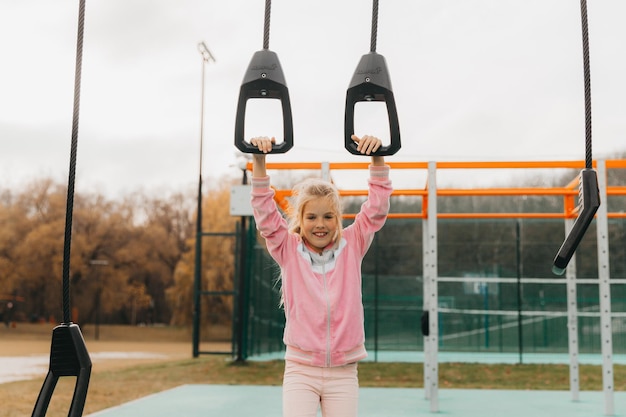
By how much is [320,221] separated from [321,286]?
0.74 ft

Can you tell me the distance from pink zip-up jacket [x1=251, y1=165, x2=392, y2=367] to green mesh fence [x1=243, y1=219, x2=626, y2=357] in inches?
443

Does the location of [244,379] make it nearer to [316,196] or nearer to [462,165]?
[462,165]

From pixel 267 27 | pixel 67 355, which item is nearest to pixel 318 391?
pixel 67 355

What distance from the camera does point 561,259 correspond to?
1.80 meters

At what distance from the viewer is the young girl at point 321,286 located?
2314 mm

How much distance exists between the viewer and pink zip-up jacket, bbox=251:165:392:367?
91.4 inches

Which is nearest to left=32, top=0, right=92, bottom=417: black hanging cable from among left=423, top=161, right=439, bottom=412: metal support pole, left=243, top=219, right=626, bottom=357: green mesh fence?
left=423, top=161, right=439, bottom=412: metal support pole

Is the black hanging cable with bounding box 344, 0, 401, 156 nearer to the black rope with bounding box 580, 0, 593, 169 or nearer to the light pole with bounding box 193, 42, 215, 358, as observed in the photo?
the black rope with bounding box 580, 0, 593, 169

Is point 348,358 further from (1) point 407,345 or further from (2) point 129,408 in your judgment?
(1) point 407,345

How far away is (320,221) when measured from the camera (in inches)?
95.3

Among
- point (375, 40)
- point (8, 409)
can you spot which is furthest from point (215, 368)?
point (375, 40)

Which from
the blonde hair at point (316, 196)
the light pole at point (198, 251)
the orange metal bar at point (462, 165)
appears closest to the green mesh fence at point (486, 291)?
the light pole at point (198, 251)

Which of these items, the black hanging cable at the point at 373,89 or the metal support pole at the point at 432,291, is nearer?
the black hanging cable at the point at 373,89

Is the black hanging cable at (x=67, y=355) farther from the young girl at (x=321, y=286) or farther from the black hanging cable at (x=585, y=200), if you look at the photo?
the black hanging cable at (x=585, y=200)
